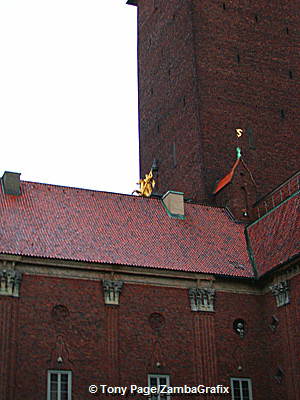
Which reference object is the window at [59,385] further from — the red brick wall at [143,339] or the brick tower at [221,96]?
the brick tower at [221,96]

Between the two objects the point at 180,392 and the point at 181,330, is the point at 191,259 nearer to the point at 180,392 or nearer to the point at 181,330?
the point at 181,330

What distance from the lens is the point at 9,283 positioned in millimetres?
32625

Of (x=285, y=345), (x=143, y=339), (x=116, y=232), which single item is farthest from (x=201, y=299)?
(x=116, y=232)

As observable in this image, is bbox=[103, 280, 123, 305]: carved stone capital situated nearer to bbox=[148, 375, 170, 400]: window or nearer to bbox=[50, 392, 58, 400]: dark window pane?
bbox=[148, 375, 170, 400]: window

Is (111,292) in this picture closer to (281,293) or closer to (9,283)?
(9,283)

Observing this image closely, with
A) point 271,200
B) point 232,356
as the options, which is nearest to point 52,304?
point 232,356

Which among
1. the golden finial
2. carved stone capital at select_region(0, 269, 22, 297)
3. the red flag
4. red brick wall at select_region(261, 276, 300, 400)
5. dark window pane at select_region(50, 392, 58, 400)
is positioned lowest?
dark window pane at select_region(50, 392, 58, 400)

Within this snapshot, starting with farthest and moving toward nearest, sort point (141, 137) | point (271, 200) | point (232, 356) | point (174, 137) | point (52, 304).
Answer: point (141, 137) → point (174, 137) → point (271, 200) → point (232, 356) → point (52, 304)

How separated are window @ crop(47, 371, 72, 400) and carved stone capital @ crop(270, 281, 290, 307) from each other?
10.2 metres

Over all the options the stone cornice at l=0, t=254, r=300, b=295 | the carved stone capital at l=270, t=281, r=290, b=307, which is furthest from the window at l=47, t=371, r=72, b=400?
the carved stone capital at l=270, t=281, r=290, b=307

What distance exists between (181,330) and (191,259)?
12.3ft

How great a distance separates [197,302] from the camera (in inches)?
1421

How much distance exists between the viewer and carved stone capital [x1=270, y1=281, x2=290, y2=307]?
1394 inches

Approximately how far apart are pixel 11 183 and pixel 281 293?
→ 1393 centimetres
